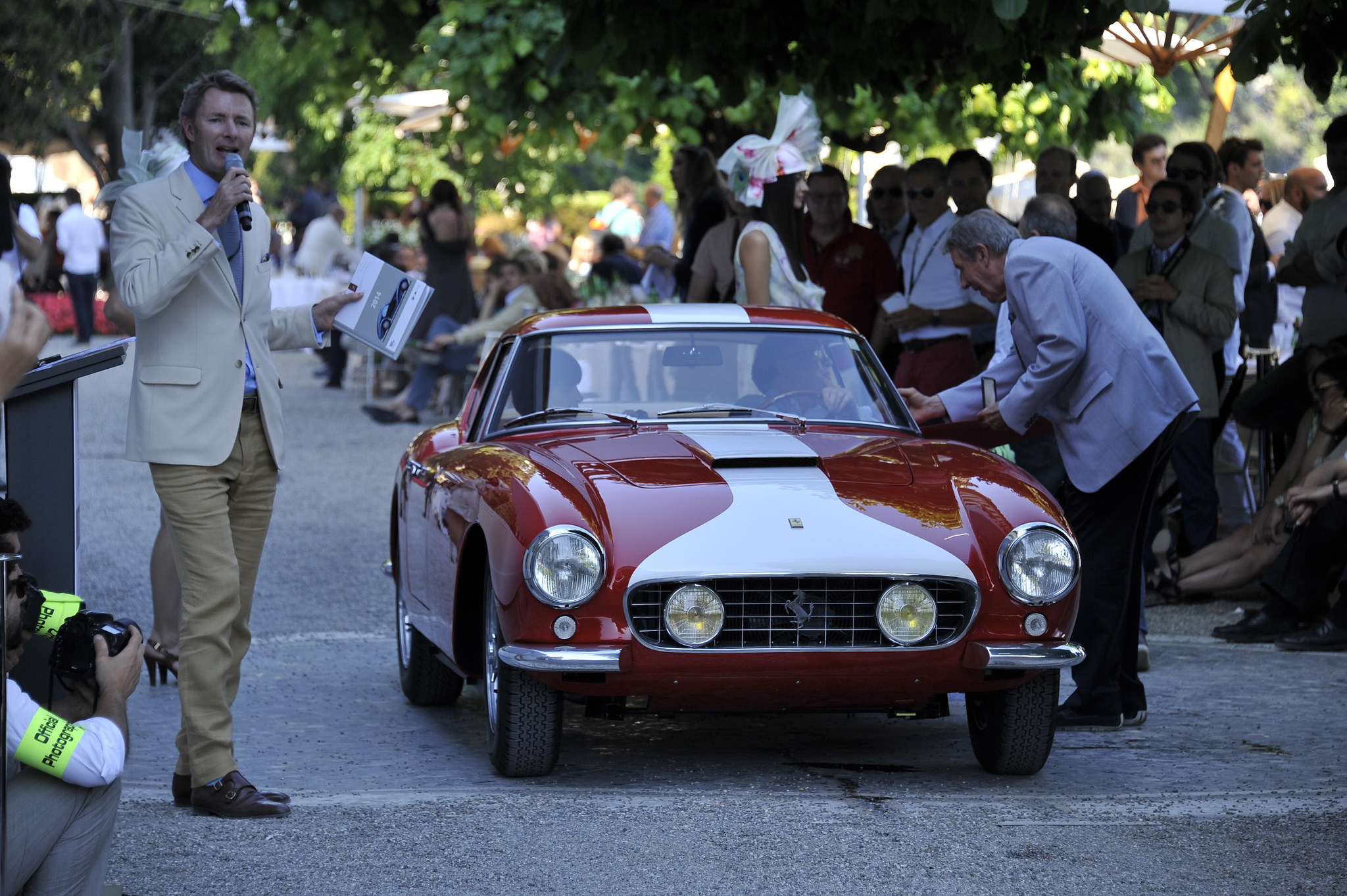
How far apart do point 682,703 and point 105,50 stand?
29268 millimetres

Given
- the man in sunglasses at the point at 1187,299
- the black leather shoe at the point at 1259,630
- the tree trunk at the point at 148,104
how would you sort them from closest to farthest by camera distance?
the black leather shoe at the point at 1259,630, the man in sunglasses at the point at 1187,299, the tree trunk at the point at 148,104

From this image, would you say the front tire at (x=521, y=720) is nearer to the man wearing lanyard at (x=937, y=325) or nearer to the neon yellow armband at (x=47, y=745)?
the neon yellow armband at (x=47, y=745)

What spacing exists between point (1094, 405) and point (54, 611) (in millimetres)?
3456

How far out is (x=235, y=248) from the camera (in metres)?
4.89

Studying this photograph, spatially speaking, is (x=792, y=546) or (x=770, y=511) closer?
(x=792, y=546)

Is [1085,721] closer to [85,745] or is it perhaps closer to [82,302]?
[85,745]

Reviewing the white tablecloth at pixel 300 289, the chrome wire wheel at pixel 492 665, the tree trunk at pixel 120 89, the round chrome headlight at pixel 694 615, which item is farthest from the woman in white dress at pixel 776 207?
the tree trunk at pixel 120 89

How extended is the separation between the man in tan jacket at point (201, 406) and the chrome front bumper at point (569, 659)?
800 millimetres

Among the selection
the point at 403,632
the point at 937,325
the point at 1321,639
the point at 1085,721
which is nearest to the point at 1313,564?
the point at 1321,639

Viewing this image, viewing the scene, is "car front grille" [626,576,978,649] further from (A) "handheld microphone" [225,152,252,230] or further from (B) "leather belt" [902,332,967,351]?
(B) "leather belt" [902,332,967,351]

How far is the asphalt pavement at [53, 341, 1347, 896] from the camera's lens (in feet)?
13.9

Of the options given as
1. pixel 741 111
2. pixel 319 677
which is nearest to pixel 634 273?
pixel 741 111

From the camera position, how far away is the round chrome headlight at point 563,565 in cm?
482

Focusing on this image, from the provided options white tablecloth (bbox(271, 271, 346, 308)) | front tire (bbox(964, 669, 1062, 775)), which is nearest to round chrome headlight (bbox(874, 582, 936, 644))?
front tire (bbox(964, 669, 1062, 775))
